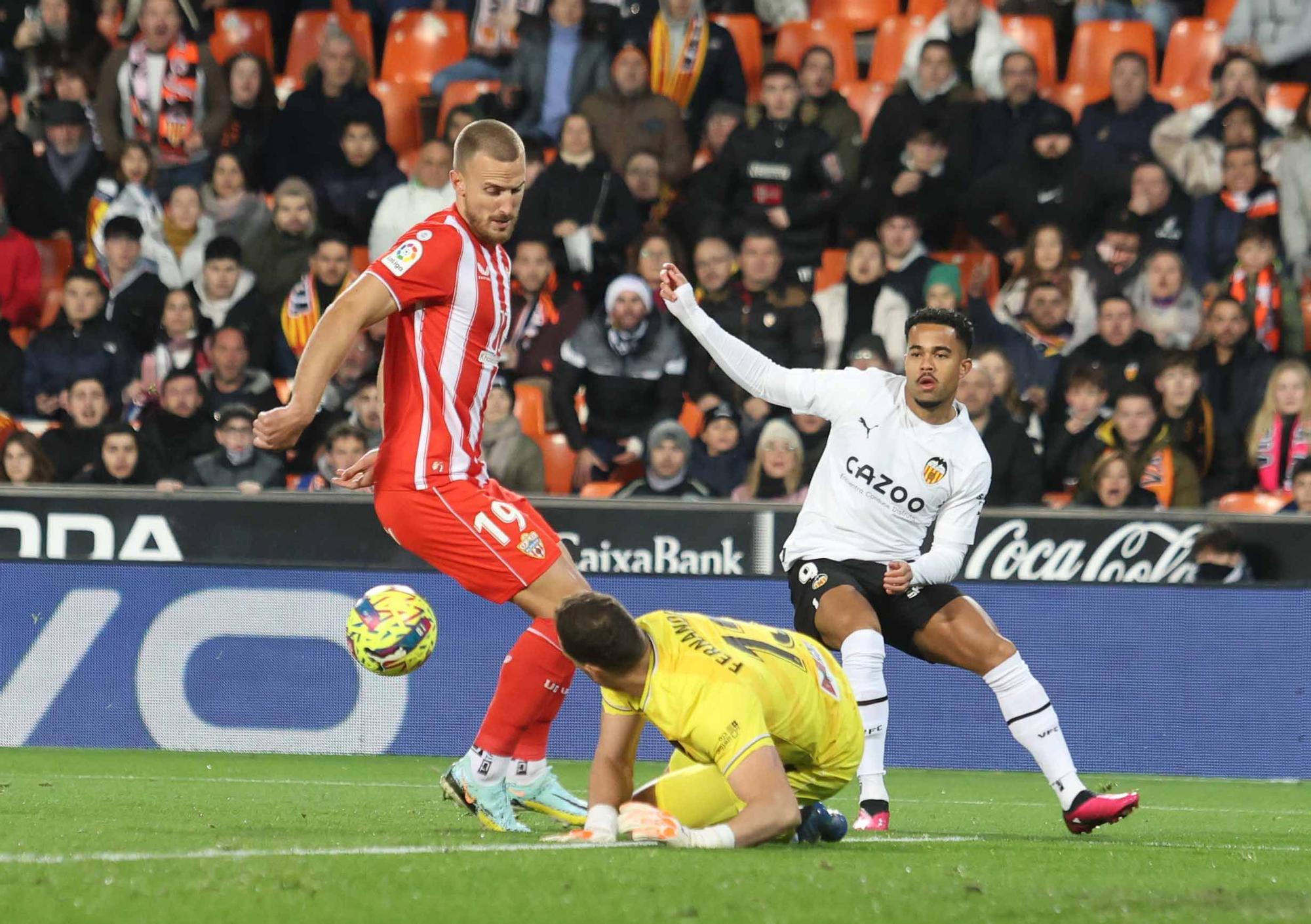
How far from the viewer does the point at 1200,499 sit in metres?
11.3

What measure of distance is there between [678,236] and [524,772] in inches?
292

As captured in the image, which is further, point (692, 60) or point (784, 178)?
point (692, 60)

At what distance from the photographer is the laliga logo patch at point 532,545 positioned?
6160 mm

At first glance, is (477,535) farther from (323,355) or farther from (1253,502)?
(1253,502)

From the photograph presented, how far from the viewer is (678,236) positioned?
43.5ft

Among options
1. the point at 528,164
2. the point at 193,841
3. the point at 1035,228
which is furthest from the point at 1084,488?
the point at 193,841

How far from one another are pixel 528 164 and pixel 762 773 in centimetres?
904

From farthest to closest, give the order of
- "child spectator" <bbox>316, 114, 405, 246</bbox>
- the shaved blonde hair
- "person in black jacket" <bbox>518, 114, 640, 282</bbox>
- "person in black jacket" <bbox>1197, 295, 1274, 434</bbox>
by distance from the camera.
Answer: "child spectator" <bbox>316, 114, 405, 246</bbox> → "person in black jacket" <bbox>518, 114, 640, 282</bbox> → "person in black jacket" <bbox>1197, 295, 1274, 434</bbox> → the shaved blonde hair

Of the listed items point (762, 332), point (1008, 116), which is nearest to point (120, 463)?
point (762, 332)

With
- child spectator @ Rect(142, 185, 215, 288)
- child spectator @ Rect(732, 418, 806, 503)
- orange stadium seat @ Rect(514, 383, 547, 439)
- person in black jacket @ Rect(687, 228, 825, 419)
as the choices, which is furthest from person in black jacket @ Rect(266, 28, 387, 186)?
child spectator @ Rect(732, 418, 806, 503)

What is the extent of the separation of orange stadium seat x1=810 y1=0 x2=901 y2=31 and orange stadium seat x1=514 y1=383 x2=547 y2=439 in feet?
16.4

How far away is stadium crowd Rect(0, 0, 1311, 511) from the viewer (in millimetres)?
11555

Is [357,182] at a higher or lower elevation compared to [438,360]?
lower

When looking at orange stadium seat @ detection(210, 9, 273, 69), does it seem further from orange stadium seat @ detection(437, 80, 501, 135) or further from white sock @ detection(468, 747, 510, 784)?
white sock @ detection(468, 747, 510, 784)
